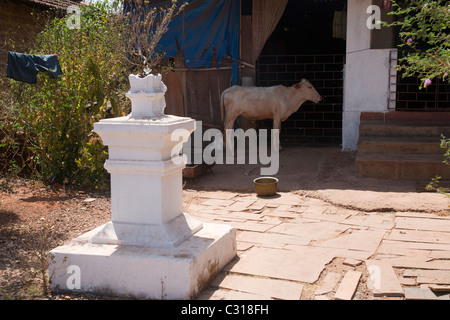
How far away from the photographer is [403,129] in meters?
9.26

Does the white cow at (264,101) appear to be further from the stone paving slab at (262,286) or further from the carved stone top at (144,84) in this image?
the stone paving slab at (262,286)

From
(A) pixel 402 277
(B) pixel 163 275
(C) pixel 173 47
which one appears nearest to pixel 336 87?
(C) pixel 173 47

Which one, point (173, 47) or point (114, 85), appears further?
point (173, 47)

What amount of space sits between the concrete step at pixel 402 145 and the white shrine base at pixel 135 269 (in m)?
5.45

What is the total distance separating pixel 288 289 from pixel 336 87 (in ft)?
30.5

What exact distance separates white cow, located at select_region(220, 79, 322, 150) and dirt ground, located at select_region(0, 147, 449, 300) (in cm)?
131

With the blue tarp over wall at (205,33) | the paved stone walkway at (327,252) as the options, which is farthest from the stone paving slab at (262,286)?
the blue tarp over wall at (205,33)

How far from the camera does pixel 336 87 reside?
12.5 metres

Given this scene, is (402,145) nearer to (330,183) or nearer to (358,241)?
(330,183)

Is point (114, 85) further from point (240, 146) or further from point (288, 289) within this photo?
point (288, 289)

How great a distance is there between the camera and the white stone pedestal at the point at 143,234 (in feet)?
12.7

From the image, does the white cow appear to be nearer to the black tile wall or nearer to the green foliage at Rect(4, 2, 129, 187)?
the black tile wall

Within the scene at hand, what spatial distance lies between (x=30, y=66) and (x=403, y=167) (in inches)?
242

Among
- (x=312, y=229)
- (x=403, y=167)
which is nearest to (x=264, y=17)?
(x=403, y=167)
